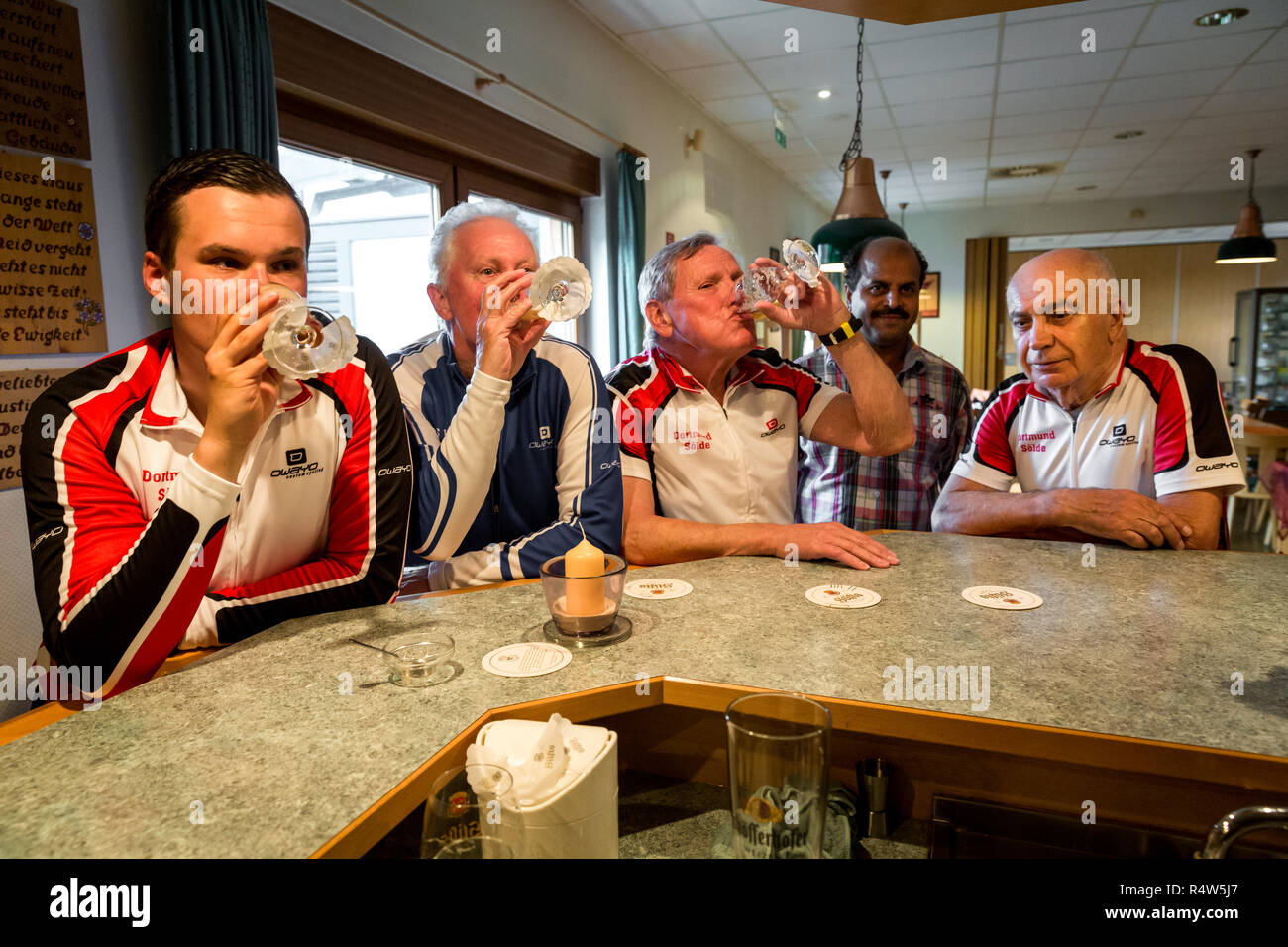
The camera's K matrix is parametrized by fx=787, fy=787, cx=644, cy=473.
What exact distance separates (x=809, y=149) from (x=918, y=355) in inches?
214

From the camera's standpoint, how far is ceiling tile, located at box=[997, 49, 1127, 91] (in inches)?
201

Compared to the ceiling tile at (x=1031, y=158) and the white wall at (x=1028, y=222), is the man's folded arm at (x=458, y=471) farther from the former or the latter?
the white wall at (x=1028, y=222)

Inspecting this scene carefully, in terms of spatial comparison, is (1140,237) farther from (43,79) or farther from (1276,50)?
(43,79)

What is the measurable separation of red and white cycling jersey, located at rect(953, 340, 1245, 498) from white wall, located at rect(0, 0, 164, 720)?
253 cm

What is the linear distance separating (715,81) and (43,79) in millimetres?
4469

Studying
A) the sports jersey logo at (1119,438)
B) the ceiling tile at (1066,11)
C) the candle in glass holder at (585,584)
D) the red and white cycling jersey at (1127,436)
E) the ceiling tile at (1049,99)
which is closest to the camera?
the candle in glass holder at (585,584)

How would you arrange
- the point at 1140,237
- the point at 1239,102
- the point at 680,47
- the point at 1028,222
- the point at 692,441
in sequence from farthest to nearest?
the point at 1140,237 → the point at 1028,222 → the point at 1239,102 → the point at 680,47 → the point at 692,441

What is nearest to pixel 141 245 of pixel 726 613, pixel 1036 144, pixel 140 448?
pixel 140 448

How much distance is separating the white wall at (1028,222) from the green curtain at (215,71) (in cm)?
1008

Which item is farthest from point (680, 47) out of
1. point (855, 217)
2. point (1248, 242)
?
point (1248, 242)

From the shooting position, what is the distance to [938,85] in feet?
18.5

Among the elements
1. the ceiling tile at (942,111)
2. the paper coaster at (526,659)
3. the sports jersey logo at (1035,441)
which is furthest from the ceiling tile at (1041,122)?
the paper coaster at (526,659)

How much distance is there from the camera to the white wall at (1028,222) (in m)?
9.59
